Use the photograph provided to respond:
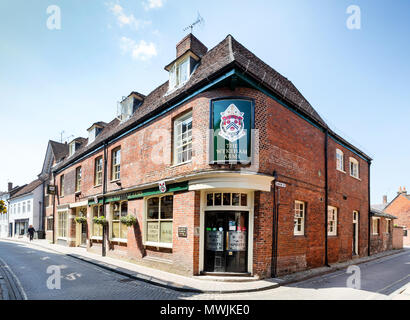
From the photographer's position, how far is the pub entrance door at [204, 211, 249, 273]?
31.7 feet

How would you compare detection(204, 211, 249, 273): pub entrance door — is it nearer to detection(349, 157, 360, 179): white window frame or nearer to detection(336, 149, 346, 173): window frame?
detection(336, 149, 346, 173): window frame

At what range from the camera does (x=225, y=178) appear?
9.46 meters

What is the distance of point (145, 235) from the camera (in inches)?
497

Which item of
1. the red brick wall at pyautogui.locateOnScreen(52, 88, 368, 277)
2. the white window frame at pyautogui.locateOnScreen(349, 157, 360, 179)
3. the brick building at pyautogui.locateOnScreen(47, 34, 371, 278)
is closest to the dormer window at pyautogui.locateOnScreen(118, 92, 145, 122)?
the brick building at pyautogui.locateOnScreen(47, 34, 371, 278)

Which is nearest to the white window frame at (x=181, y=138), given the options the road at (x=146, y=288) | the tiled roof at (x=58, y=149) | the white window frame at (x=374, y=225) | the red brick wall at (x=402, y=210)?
the road at (x=146, y=288)

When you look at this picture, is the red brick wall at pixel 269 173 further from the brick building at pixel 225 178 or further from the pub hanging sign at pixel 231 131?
the pub hanging sign at pixel 231 131

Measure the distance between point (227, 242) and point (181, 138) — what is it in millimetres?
4636

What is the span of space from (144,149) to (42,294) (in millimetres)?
7327

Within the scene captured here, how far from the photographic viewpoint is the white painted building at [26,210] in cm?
3338

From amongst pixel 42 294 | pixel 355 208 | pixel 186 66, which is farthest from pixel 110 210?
pixel 355 208

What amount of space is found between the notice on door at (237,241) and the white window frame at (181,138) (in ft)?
11.1

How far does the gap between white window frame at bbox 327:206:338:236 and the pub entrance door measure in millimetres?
6910

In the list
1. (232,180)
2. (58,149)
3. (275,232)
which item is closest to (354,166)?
→ (275,232)
